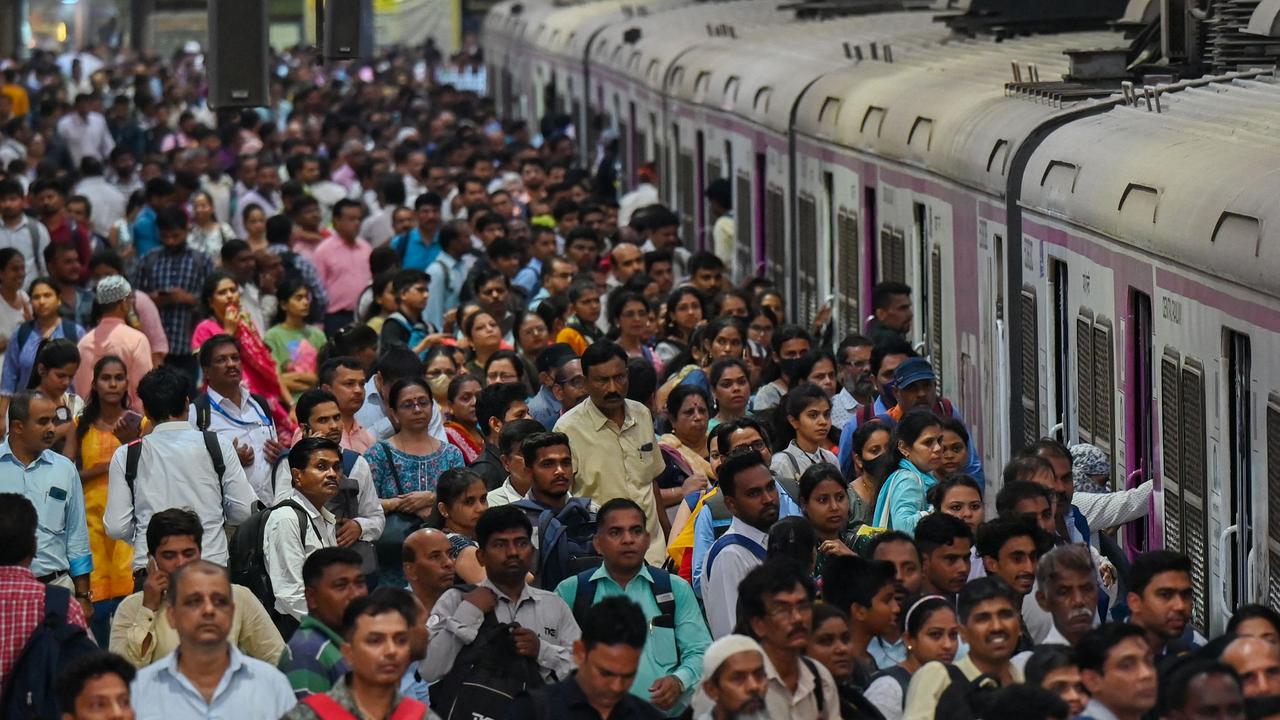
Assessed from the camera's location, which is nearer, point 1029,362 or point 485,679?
point 485,679

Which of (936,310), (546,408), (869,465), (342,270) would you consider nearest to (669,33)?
(342,270)

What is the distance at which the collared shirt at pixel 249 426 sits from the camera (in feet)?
33.8

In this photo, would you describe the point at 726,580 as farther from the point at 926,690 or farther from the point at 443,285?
the point at 443,285

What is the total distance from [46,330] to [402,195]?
7.00 m

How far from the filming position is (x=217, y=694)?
6.80m

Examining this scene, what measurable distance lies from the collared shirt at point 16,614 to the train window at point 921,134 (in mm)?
6781

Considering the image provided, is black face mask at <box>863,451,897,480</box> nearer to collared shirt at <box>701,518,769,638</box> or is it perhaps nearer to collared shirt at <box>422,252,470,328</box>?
collared shirt at <box>701,518,769,638</box>

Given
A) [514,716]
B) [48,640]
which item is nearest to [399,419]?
[48,640]

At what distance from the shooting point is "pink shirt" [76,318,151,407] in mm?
12273

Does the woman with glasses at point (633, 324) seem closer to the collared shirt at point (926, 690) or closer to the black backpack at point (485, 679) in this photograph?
the black backpack at point (485, 679)

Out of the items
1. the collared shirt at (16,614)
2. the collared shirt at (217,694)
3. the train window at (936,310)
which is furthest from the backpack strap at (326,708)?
the train window at (936,310)

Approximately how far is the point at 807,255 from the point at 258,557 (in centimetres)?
886

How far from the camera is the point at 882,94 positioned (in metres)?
15.3

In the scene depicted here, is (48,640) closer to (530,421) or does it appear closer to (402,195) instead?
(530,421)
